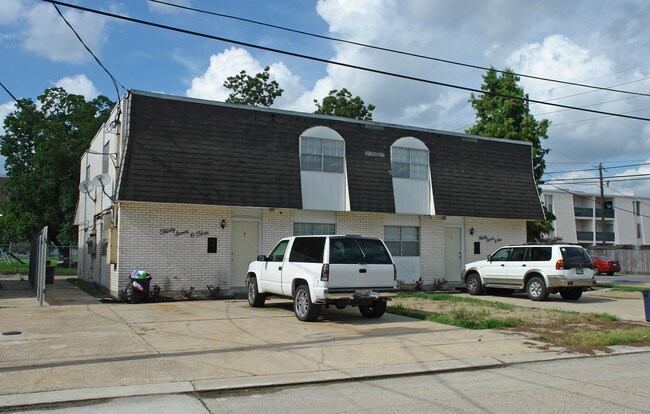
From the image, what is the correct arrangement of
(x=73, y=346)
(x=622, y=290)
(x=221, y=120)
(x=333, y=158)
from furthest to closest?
(x=622, y=290) < (x=333, y=158) < (x=221, y=120) < (x=73, y=346)

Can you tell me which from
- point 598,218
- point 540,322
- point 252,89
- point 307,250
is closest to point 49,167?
point 252,89

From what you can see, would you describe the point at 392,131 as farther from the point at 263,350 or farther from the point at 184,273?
the point at 263,350

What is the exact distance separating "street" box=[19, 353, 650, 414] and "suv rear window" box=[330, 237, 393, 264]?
4623 mm

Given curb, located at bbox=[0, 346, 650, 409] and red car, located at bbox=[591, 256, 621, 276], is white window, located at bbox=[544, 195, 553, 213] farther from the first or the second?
curb, located at bbox=[0, 346, 650, 409]

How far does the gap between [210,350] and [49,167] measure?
38.9 metres

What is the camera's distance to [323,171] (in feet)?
66.3

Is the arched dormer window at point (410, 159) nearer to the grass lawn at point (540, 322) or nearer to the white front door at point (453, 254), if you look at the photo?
the white front door at point (453, 254)

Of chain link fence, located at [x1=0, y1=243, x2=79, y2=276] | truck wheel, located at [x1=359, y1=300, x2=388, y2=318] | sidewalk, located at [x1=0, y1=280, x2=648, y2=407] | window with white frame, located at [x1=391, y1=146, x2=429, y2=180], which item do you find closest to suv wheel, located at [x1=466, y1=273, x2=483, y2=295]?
window with white frame, located at [x1=391, y1=146, x2=429, y2=180]

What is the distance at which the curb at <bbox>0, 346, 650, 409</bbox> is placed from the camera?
664 cm

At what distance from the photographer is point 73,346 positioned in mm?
9625

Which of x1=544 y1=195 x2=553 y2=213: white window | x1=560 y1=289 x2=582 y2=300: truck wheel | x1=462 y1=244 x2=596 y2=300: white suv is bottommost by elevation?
x1=560 y1=289 x2=582 y2=300: truck wheel

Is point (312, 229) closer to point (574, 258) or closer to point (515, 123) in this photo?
point (574, 258)

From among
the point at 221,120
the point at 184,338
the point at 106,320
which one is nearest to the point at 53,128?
the point at 221,120

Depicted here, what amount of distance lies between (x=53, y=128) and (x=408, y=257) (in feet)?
113
